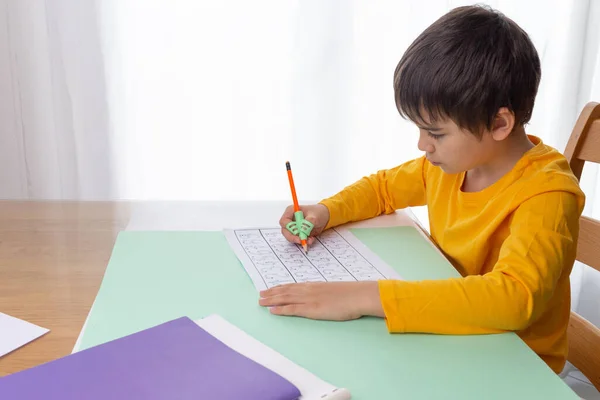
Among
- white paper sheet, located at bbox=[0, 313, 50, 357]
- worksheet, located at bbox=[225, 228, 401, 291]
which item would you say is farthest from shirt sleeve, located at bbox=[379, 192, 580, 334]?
white paper sheet, located at bbox=[0, 313, 50, 357]

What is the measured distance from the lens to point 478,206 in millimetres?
994

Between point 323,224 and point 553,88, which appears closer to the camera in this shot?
point 323,224

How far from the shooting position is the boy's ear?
0.90 meters

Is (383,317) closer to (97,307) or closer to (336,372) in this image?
(336,372)

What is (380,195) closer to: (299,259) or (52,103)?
(299,259)

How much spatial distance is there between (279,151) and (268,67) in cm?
26

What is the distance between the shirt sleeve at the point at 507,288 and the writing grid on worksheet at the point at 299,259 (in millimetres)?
108

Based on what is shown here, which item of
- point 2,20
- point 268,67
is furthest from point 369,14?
point 2,20

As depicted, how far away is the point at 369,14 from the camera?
75.4 inches

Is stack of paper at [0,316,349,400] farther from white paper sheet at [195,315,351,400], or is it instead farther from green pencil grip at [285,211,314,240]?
green pencil grip at [285,211,314,240]

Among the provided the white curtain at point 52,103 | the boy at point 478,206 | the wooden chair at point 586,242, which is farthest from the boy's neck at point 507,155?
the white curtain at point 52,103

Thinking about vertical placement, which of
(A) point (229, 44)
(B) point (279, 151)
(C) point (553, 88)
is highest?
(A) point (229, 44)

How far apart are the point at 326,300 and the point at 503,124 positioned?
388 mm

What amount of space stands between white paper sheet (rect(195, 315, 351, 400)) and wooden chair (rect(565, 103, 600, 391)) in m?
0.60
